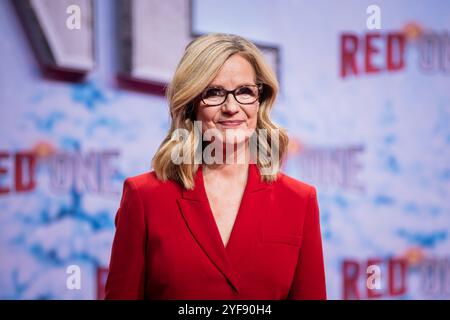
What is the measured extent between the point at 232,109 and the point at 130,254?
41 cm

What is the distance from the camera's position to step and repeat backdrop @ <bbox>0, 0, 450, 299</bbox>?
2770 millimetres

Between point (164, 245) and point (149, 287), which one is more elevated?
point (164, 245)

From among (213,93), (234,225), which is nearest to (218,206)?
(234,225)

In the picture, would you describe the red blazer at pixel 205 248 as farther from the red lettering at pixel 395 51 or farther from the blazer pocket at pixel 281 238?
the red lettering at pixel 395 51

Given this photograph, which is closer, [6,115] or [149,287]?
[149,287]

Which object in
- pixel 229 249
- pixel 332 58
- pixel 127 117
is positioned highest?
pixel 332 58

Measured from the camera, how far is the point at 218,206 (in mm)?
1585

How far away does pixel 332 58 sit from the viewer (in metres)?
2.87

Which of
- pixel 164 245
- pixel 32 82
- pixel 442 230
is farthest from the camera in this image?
pixel 442 230

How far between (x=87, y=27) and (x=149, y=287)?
1.55 m

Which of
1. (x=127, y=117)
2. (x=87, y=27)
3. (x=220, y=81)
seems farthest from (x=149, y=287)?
(x=87, y=27)

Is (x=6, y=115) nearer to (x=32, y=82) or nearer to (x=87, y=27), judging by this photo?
(x=32, y=82)

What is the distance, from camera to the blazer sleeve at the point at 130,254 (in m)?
1.51

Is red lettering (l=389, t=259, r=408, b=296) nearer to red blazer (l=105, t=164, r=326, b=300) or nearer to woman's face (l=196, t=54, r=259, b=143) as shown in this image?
red blazer (l=105, t=164, r=326, b=300)
